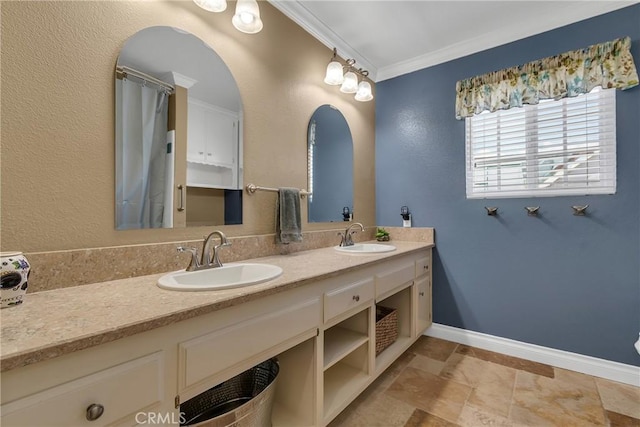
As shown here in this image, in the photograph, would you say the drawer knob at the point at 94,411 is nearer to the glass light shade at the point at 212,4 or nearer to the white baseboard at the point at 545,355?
the glass light shade at the point at 212,4

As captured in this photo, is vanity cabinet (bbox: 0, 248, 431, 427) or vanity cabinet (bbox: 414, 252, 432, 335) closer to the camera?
vanity cabinet (bbox: 0, 248, 431, 427)

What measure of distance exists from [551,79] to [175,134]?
247cm

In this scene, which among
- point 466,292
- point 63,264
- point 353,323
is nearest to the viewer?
point 63,264

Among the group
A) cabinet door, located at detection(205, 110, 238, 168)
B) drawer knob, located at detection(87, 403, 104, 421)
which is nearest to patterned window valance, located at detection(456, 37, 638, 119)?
cabinet door, located at detection(205, 110, 238, 168)

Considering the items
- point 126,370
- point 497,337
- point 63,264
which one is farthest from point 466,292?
point 63,264

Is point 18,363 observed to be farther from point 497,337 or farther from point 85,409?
point 497,337

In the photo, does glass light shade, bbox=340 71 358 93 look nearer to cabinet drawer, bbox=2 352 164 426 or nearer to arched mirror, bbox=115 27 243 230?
arched mirror, bbox=115 27 243 230

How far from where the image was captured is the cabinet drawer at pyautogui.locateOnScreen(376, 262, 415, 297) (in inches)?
69.6

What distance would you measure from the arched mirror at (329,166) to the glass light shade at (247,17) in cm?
75

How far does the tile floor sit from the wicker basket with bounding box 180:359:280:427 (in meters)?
0.47

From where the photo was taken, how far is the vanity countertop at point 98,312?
1.95 ft

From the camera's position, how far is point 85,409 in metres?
0.65

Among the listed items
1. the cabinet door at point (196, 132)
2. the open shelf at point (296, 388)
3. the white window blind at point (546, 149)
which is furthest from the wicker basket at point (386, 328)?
the cabinet door at point (196, 132)

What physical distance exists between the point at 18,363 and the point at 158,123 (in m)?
1.05
